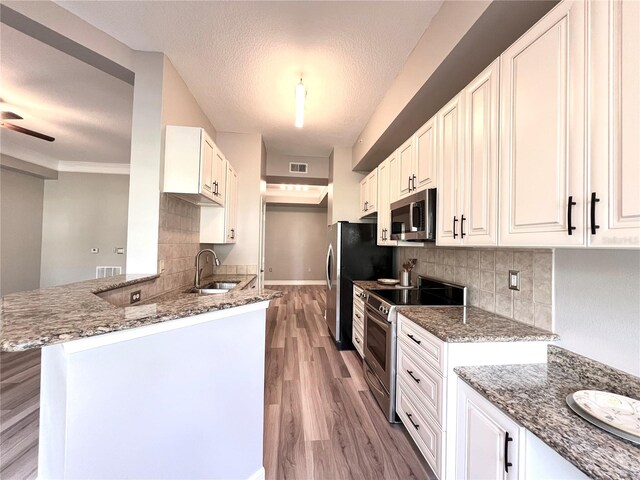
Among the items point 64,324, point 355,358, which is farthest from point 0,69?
point 355,358

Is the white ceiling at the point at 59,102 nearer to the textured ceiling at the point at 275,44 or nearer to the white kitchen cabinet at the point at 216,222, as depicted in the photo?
the textured ceiling at the point at 275,44

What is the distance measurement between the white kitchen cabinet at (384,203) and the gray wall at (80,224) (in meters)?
5.31

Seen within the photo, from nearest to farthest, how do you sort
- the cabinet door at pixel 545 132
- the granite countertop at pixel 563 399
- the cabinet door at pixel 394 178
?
the granite countertop at pixel 563 399 < the cabinet door at pixel 545 132 < the cabinet door at pixel 394 178

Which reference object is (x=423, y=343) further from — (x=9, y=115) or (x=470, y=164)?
(x=9, y=115)

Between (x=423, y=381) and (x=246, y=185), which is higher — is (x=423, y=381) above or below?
below

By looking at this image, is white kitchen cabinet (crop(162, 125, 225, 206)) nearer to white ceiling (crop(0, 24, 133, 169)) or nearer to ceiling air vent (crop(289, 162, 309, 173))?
white ceiling (crop(0, 24, 133, 169))

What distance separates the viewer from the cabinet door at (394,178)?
2.64 meters

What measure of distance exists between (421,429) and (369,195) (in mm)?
2679

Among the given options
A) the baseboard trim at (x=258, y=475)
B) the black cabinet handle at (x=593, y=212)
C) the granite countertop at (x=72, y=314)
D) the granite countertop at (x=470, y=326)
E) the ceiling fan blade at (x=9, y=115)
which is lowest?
the baseboard trim at (x=258, y=475)

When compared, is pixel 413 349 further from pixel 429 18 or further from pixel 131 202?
pixel 131 202

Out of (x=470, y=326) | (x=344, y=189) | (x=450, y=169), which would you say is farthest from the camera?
(x=344, y=189)

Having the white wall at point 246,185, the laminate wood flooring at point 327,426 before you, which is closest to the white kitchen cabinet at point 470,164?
the laminate wood flooring at point 327,426

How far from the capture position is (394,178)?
2725mm

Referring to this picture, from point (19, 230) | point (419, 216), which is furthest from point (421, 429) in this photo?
point (19, 230)
